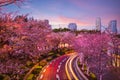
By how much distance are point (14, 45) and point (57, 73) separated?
13343mm

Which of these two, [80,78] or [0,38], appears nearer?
[0,38]

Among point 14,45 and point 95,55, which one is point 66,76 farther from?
point 14,45

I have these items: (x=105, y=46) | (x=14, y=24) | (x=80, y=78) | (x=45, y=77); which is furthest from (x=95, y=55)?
(x=14, y=24)

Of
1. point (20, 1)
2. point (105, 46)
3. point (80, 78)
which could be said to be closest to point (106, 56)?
point (105, 46)

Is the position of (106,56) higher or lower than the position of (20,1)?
lower

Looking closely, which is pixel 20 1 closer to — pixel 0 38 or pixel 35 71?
pixel 0 38

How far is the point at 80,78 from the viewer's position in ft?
70.4

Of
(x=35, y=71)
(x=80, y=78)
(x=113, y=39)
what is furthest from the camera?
(x=35, y=71)

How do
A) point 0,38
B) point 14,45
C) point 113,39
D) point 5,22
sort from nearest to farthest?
1. point 5,22
2. point 0,38
3. point 14,45
4. point 113,39

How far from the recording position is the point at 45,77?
71.3ft

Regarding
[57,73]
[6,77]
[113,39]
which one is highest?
[113,39]

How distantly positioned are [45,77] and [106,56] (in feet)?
20.3

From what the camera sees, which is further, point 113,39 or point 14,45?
point 113,39

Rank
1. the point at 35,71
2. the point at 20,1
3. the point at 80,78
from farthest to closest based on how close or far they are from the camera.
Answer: the point at 35,71, the point at 80,78, the point at 20,1
